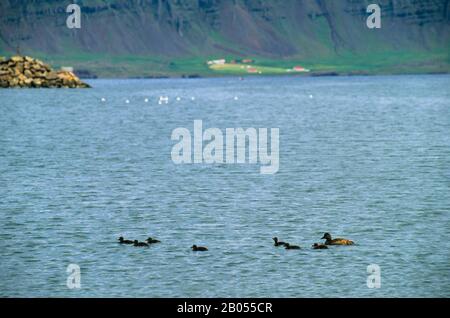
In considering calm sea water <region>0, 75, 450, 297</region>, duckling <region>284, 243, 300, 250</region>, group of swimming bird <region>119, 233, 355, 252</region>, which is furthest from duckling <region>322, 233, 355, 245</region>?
duckling <region>284, 243, 300, 250</region>

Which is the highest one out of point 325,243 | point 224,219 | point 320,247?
point 224,219

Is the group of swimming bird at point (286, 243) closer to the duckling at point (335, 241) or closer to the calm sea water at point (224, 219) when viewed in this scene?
the duckling at point (335, 241)

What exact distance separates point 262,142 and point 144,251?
225 ft

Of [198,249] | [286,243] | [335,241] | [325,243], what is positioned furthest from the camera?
[335,241]

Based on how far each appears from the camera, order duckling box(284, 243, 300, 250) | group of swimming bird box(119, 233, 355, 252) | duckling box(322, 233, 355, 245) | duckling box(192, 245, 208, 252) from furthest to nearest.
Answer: duckling box(322, 233, 355, 245), duckling box(284, 243, 300, 250), group of swimming bird box(119, 233, 355, 252), duckling box(192, 245, 208, 252)

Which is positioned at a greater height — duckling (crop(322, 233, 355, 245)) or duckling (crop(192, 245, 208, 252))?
duckling (crop(322, 233, 355, 245))

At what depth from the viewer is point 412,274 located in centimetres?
5081

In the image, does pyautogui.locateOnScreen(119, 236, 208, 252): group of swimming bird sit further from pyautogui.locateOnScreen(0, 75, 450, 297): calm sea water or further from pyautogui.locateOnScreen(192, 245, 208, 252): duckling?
pyautogui.locateOnScreen(0, 75, 450, 297): calm sea water

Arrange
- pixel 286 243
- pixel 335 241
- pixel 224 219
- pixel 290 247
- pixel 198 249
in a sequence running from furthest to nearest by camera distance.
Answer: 1. pixel 224 219
2. pixel 335 241
3. pixel 286 243
4. pixel 290 247
5. pixel 198 249

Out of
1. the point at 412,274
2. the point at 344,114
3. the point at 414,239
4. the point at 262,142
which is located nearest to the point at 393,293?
the point at 412,274

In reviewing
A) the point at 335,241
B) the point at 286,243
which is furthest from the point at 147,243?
the point at 335,241

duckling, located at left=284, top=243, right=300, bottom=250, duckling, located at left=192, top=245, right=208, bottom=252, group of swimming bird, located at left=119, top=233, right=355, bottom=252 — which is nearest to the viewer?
duckling, located at left=192, top=245, right=208, bottom=252

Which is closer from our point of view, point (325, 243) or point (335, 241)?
point (325, 243)

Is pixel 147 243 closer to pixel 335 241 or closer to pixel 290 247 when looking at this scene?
pixel 290 247
